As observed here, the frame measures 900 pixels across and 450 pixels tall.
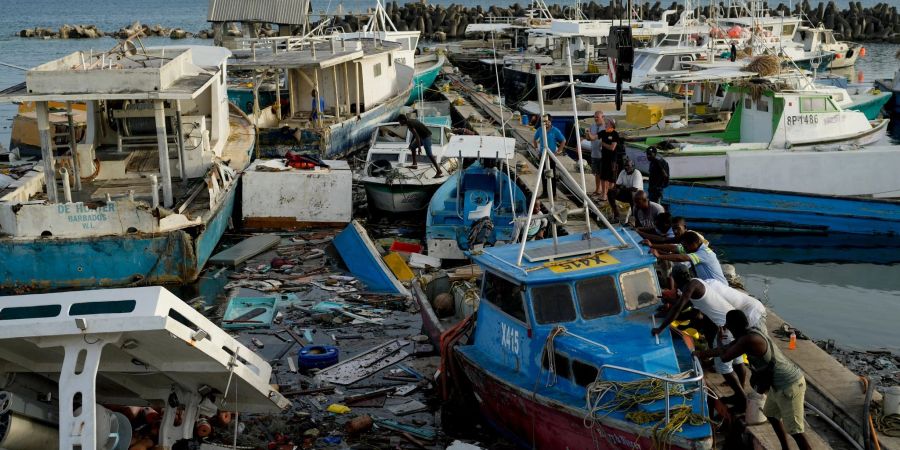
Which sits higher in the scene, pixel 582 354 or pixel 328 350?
pixel 582 354

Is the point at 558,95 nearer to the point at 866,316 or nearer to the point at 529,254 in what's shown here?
the point at 866,316

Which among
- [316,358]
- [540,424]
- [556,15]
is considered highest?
[556,15]

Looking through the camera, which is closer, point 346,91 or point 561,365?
point 561,365

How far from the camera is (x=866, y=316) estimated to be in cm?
1617

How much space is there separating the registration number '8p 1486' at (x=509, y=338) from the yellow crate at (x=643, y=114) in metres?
16.9

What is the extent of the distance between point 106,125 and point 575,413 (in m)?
13.9

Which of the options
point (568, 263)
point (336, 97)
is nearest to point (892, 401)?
point (568, 263)

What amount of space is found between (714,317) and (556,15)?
6196 centimetres

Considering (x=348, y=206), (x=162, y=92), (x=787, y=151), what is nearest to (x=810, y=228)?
(x=787, y=151)

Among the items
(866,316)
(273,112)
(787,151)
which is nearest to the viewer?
(866,316)

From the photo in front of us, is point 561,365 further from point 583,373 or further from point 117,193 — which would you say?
point 117,193

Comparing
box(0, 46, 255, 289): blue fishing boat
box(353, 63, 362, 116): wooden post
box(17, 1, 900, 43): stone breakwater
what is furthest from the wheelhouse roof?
box(17, 1, 900, 43): stone breakwater

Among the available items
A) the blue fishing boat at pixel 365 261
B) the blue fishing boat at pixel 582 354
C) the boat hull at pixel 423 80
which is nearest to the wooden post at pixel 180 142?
the blue fishing boat at pixel 365 261

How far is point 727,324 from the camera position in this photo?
8664 millimetres
